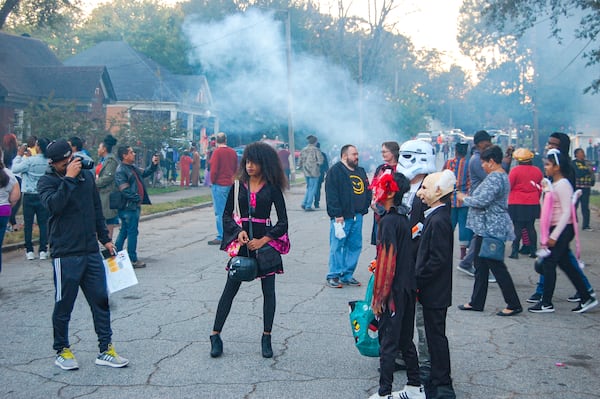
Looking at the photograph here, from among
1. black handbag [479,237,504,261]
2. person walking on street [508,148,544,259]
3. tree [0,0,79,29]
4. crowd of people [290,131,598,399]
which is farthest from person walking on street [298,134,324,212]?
black handbag [479,237,504,261]

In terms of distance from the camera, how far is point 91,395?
15.6ft

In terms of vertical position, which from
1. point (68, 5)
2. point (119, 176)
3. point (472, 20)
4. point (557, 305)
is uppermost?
point (472, 20)

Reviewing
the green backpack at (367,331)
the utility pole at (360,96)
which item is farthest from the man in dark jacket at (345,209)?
the utility pole at (360,96)

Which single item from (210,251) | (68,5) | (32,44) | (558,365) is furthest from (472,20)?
(558,365)

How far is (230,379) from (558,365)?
2.58 metres

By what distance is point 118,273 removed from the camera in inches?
230

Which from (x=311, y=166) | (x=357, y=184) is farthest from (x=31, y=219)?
A: (x=311, y=166)

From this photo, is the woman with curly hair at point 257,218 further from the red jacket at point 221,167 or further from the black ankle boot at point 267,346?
the red jacket at point 221,167

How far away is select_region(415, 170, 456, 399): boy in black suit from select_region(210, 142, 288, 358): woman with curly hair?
127 cm

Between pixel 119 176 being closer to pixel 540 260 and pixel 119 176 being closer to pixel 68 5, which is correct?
pixel 540 260

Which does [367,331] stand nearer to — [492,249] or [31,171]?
[492,249]

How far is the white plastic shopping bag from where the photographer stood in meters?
5.74

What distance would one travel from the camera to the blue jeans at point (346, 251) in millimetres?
8430

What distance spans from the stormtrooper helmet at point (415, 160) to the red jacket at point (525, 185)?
4723 millimetres
